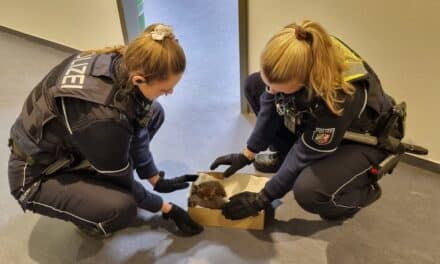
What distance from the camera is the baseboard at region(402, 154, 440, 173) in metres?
1.70

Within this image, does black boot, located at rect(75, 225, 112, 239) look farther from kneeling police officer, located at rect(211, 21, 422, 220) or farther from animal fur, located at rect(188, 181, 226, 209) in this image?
kneeling police officer, located at rect(211, 21, 422, 220)

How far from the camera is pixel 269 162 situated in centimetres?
172

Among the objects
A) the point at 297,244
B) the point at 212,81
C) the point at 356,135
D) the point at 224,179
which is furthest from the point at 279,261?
the point at 212,81

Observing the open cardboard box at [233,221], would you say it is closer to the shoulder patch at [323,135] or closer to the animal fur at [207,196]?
the animal fur at [207,196]

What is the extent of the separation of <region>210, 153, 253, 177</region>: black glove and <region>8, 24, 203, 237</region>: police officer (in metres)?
0.29

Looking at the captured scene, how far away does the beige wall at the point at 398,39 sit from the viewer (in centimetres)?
146

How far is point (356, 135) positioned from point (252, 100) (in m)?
0.43

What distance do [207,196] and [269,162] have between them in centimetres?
33

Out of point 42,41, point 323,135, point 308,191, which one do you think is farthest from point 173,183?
point 42,41

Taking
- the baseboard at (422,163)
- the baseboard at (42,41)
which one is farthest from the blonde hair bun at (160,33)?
the baseboard at (42,41)

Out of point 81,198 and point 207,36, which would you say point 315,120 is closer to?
point 81,198

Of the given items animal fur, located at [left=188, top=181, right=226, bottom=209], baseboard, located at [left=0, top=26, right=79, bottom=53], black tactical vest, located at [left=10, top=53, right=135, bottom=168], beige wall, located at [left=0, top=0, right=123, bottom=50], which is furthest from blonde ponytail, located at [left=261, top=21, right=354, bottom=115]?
baseboard, located at [left=0, top=26, right=79, bottom=53]

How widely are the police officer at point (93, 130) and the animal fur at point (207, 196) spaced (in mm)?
132

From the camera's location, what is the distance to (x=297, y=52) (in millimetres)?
1098
